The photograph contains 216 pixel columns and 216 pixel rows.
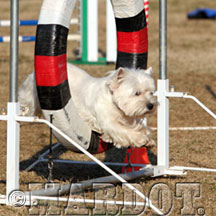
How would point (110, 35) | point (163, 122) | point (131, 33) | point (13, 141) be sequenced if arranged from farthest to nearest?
point (110, 35) → point (163, 122) → point (131, 33) → point (13, 141)

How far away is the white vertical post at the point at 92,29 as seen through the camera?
13.0 m

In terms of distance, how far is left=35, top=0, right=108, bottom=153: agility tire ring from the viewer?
4684 mm

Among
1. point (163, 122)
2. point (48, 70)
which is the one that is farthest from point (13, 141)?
point (163, 122)

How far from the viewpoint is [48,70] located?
468 cm

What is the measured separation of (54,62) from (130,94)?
2.14 feet

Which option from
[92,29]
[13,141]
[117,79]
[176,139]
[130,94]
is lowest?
[13,141]

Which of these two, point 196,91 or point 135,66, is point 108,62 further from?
point 135,66

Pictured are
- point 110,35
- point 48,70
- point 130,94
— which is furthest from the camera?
point 110,35

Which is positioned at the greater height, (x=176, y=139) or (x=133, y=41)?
(x=133, y=41)

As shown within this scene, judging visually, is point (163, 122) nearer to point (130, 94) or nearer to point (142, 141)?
point (142, 141)

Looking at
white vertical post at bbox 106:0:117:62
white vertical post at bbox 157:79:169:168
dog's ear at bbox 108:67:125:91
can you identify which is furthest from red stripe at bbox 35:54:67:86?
white vertical post at bbox 106:0:117:62

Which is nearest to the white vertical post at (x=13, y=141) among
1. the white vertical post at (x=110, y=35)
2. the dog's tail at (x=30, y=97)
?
the dog's tail at (x=30, y=97)

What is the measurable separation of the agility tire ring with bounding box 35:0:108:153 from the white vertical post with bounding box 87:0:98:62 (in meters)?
8.26

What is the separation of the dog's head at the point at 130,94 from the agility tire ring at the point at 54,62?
Result: 1.25 ft
